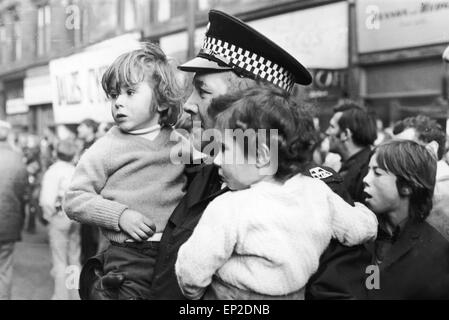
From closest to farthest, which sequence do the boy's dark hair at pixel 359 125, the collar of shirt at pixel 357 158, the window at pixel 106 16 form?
the collar of shirt at pixel 357 158
the boy's dark hair at pixel 359 125
the window at pixel 106 16

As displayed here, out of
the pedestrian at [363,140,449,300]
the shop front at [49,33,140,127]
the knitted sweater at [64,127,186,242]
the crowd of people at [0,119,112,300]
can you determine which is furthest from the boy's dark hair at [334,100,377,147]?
the knitted sweater at [64,127,186,242]

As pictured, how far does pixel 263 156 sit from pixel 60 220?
5147mm

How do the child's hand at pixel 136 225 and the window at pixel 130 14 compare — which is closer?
the child's hand at pixel 136 225

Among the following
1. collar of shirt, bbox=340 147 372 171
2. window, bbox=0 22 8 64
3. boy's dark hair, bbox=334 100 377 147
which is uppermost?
window, bbox=0 22 8 64

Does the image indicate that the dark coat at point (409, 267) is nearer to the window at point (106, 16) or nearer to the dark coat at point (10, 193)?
the dark coat at point (10, 193)

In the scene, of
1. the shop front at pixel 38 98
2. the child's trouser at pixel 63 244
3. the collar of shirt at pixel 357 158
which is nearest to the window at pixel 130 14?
the shop front at pixel 38 98

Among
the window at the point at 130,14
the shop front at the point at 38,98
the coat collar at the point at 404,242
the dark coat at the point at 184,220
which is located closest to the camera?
the dark coat at the point at 184,220

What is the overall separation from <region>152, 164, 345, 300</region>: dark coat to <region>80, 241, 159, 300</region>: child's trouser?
0.37ft

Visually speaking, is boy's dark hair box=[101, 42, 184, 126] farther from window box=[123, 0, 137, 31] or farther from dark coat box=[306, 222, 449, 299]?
window box=[123, 0, 137, 31]

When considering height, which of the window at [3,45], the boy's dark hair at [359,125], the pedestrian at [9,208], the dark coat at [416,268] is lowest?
the pedestrian at [9,208]

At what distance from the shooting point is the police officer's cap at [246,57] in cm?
190

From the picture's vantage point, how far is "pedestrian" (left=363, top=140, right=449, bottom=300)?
84.1 inches
